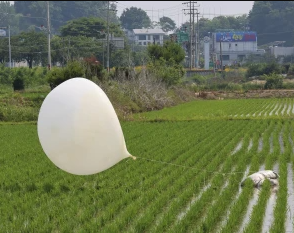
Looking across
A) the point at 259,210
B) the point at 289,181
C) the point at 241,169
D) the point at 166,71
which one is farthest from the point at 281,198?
the point at 166,71

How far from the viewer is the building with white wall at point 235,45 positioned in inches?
3915

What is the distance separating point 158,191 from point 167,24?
144741 mm

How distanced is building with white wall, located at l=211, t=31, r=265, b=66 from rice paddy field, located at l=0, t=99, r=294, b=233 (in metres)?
85.8

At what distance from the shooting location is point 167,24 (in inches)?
5945

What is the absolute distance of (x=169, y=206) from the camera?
25.6ft

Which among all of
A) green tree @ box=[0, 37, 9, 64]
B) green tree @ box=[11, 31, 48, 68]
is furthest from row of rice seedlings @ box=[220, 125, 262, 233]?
green tree @ box=[11, 31, 48, 68]

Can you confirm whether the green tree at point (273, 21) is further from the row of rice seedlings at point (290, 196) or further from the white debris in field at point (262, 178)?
the white debris in field at point (262, 178)

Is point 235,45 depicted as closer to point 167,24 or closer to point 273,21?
point 273,21

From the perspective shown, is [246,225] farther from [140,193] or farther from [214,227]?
[140,193]

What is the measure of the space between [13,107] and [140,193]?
17322 mm

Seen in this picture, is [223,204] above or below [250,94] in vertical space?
above

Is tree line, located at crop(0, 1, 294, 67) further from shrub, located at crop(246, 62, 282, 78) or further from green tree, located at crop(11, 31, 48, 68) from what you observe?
shrub, located at crop(246, 62, 282, 78)

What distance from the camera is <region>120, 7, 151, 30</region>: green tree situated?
14012cm

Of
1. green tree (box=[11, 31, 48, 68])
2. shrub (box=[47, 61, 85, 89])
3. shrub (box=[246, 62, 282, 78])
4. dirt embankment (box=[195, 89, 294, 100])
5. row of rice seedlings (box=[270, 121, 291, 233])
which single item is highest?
green tree (box=[11, 31, 48, 68])
